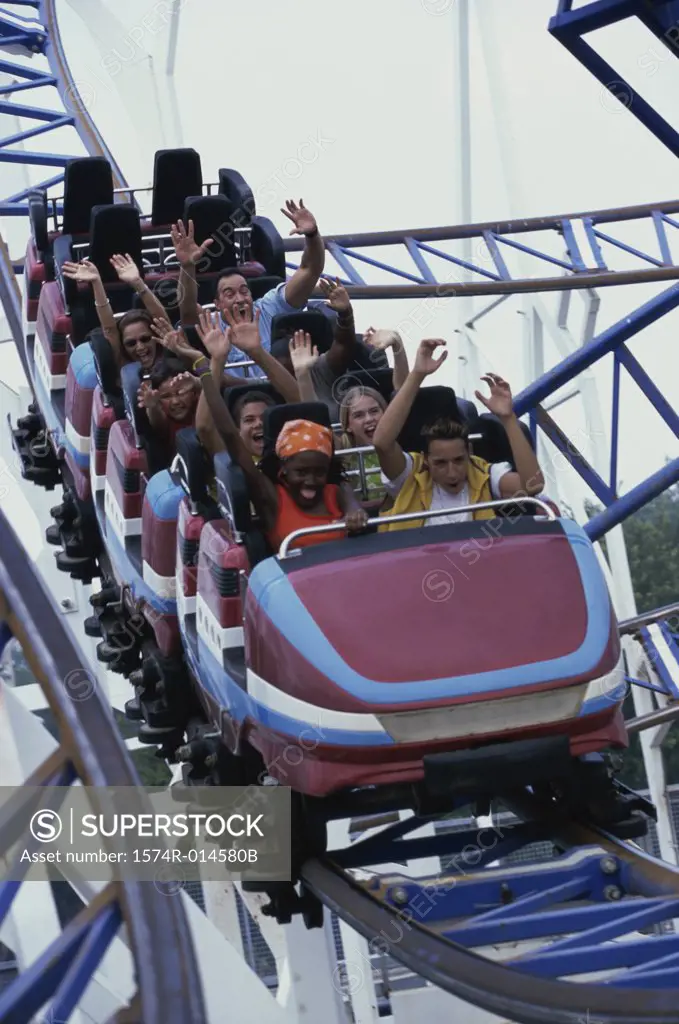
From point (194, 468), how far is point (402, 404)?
66cm

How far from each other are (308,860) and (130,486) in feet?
6.07

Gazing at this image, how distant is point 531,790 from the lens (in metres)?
4.09

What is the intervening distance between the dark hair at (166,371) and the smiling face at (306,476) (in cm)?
116

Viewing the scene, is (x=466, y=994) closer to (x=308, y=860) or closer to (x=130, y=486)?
(x=308, y=860)

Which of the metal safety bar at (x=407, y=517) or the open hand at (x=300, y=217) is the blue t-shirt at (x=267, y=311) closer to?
the open hand at (x=300, y=217)

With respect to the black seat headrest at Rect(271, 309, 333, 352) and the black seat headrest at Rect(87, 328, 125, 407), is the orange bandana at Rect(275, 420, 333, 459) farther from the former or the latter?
the black seat headrest at Rect(87, 328, 125, 407)

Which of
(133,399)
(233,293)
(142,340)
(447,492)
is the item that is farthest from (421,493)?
(142,340)

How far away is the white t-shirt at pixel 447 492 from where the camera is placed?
Answer: 3850 mm

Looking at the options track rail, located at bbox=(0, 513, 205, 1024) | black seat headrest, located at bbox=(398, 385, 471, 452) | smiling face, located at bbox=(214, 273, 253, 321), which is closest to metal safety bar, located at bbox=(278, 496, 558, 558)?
black seat headrest, located at bbox=(398, 385, 471, 452)

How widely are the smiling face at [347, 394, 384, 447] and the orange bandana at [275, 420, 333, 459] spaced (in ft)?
1.16

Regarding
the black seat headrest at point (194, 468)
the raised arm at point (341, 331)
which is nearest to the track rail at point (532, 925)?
the black seat headrest at point (194, 468)

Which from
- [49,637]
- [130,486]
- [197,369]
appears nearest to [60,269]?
[130,486]

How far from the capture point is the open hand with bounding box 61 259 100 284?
19.2 feet

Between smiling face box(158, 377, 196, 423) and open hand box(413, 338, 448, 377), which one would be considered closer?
open hand box(413, 338, 448, 377)
